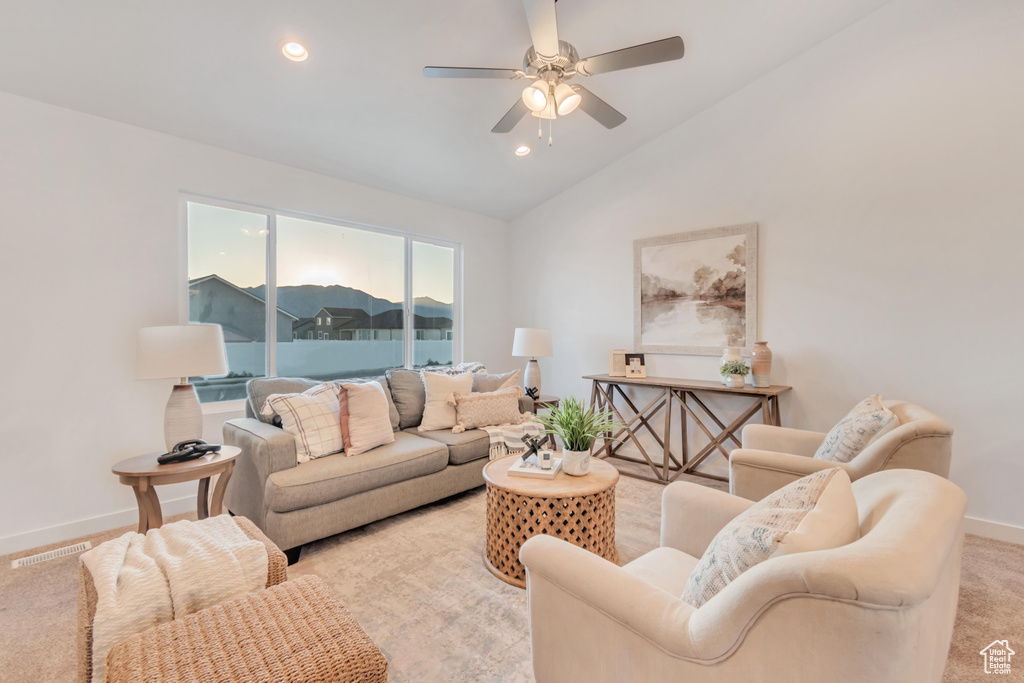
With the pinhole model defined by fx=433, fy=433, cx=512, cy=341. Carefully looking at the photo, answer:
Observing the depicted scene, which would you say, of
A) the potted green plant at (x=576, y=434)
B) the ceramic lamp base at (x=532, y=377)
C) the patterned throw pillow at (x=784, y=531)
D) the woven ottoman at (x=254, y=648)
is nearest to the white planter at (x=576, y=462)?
the potted green plant at (x=576, y=434)

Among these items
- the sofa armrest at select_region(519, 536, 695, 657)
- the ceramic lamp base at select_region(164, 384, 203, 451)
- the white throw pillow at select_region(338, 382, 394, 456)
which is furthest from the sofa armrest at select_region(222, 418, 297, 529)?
the sofa armrest at select_region(519, 536, 695, 657)

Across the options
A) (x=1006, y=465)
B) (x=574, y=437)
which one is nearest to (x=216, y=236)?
(x=574, y=437)

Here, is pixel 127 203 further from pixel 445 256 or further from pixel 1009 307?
pixel 1009 307

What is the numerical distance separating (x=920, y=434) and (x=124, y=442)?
4.12 meters

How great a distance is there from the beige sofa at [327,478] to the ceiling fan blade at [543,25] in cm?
237

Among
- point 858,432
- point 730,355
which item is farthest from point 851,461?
point 730,355

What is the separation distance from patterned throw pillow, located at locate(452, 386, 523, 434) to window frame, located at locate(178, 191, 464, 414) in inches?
46.9

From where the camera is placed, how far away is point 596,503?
2.10m

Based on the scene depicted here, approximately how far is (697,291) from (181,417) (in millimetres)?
3764

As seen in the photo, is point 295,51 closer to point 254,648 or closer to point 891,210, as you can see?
point 254,648

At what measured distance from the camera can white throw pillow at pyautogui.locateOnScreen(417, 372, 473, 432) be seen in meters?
3.35

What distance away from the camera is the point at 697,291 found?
3.74 meters

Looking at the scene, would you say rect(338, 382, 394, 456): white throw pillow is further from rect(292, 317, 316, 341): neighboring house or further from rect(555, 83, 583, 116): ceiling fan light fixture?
rect(555, 83, 583, 116): ceiling fan light fixture

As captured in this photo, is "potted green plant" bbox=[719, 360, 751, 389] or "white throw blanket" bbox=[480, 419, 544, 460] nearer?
"white throw blanket" bbox=[480, 419, 544, 460]
